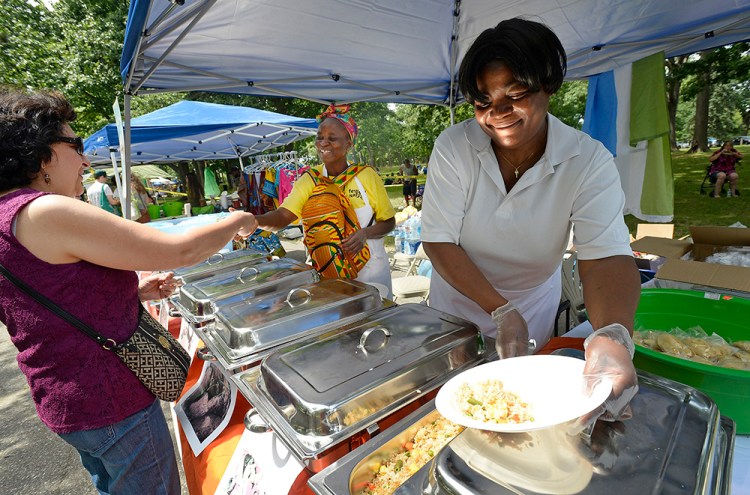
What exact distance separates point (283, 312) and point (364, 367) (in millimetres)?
525

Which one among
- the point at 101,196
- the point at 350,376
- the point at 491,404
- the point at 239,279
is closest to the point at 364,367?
the point at 350,376

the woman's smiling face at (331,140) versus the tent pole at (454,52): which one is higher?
the tent pole at (454,52)

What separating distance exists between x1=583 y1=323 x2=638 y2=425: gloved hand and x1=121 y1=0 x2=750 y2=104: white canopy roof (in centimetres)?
201

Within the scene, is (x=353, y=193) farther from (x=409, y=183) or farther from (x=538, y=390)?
(x=409, y=183)

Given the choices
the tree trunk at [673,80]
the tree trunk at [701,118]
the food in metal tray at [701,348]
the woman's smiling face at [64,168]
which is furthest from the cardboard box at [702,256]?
the tree trunk at [701,118]

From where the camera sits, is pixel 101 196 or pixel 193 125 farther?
pixel 101 196

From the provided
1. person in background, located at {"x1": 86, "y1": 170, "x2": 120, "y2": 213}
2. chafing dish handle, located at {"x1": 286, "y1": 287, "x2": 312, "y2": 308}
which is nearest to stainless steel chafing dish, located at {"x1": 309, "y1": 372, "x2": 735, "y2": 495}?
chafing dish handle, located at {"x1": 286, "y1": 287, "x2": 312, "y2": 308}

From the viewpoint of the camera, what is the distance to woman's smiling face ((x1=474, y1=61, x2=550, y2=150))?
1.10 metres

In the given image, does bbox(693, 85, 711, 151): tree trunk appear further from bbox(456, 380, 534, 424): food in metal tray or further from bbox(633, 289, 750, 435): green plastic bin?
bbox(456, 380, 534, 424): food in metal tray

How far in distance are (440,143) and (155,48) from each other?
2.18 metres

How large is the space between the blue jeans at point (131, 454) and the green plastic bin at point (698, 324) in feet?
5.31

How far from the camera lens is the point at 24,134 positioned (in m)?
1.07

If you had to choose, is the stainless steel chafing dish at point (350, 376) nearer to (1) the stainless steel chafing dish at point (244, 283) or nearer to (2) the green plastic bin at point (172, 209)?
(1) the stainless steel chafing dish at point (244, 283)

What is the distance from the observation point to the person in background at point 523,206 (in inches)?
42.1
